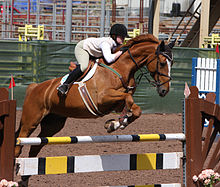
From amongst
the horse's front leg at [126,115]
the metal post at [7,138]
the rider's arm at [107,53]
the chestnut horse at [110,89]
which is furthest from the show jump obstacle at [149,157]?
the rider's arm at [107,53]

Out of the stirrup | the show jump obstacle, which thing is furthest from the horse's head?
the stirrup

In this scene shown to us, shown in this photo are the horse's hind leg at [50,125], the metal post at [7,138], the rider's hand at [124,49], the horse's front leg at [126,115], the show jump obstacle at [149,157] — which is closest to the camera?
the metal post at [7,138]

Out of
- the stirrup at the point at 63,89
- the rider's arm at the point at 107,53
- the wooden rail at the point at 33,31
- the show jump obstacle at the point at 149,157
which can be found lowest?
the show jump obstacle at the point at 149,157

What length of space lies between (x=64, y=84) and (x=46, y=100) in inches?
14.7

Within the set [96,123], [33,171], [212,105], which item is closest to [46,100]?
[33,171]

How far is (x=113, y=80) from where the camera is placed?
484cm

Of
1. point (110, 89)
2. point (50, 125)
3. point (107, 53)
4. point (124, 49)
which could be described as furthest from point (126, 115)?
point (50, 125)

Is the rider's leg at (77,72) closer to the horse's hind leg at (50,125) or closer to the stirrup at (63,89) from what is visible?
the stirrup at (63,89)

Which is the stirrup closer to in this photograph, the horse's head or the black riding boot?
the black riding boot

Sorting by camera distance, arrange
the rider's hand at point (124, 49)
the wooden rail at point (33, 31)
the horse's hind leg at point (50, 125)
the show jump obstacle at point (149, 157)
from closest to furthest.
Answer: the show jump obstacle at point (149, 157), the rider's hand at point (124, 49), the horse's hind leg at point (50, 125), the wooden rail at point (33, 31)

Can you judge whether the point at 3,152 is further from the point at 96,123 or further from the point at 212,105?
the point at 96,123

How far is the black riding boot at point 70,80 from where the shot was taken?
498 centimetres

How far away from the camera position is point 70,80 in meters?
5.00

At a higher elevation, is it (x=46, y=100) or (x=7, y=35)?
(x=7, y=35)
